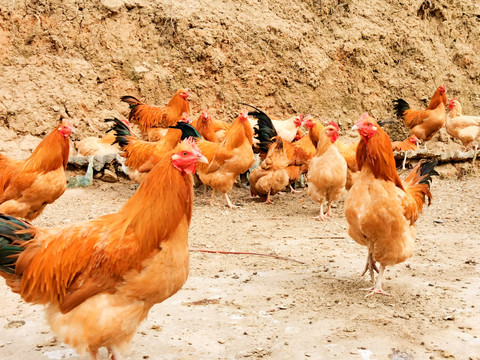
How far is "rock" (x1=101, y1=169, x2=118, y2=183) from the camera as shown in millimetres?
9680

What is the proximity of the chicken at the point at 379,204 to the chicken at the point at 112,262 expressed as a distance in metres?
2.05

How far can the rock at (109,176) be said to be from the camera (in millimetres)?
9680

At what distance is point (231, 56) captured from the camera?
12609 mm

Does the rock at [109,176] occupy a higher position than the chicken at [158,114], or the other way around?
the chicken at [158,114]

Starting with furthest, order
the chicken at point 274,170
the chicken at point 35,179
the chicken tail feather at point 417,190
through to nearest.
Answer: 1. the chicken at point 274,170
2. the chicken at point 35,179
3. the chicken tail feather at point 417,190

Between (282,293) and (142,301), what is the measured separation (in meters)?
2.04

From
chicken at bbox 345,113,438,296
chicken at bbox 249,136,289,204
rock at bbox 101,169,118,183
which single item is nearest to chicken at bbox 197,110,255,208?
chicken at bbox 249,136,289,204

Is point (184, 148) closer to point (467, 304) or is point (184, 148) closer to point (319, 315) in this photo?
point (319, 315)

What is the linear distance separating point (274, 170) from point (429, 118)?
5435 mm

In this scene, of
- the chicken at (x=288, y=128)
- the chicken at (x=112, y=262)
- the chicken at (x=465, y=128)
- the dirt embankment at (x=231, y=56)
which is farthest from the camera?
the chicken at (x=465, y=128)

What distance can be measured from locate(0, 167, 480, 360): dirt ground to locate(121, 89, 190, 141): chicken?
345 cm

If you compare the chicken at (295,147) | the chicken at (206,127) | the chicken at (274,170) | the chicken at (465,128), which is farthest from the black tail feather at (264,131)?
the chicken at (465,128)

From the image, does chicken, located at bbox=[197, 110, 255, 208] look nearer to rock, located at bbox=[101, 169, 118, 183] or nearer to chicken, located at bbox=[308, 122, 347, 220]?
chicken, located at bbox=[308, 122, 347, 220]

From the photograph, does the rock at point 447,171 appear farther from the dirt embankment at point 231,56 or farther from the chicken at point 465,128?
the dirt embankment at point 231,56
